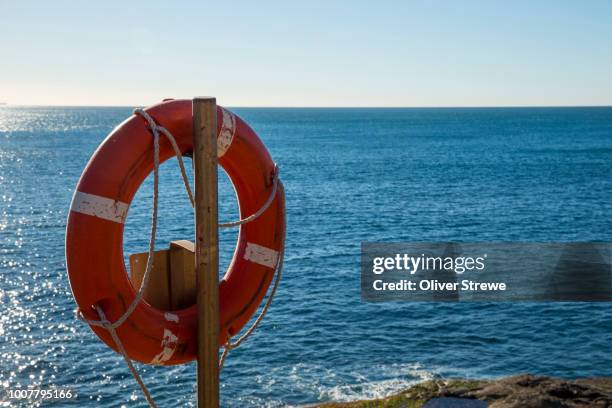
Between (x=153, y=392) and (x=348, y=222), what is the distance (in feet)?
60.4

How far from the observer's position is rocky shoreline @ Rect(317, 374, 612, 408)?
678 centimetres

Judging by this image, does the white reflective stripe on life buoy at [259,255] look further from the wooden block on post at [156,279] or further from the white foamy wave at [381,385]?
the white foamy wave at [381,385]

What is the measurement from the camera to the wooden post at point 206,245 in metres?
4.25

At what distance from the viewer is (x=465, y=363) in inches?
576

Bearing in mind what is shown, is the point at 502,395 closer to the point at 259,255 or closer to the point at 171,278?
the point at 259,255

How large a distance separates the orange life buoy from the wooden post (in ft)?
0.52

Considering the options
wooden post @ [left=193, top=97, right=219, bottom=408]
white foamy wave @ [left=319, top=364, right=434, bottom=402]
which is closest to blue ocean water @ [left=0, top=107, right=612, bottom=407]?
white foamy wave @ [left=319, top=364, right=434, bottom=402]

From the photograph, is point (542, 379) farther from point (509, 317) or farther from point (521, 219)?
point (521, 219)

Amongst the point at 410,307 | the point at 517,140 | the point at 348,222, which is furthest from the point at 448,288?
the point at 517,140

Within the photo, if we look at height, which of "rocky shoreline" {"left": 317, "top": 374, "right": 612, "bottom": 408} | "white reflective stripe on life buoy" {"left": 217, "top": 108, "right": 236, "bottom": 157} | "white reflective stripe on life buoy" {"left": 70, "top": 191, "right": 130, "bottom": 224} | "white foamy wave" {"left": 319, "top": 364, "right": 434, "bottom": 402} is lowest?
"white foamy wave" {"left": 319, "top": 364, "right": 434, "bottom": 402}

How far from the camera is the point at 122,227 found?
4.25 metres

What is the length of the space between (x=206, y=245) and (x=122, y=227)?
521 mm

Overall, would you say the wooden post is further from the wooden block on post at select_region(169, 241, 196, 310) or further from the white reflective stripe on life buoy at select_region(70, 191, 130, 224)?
the white reflective stripe on life buoy at select_region(70, 191, 130, 224)

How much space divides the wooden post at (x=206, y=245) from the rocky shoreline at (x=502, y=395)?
134 inches
